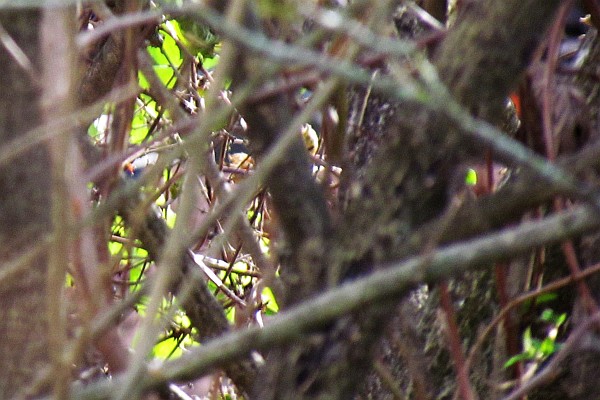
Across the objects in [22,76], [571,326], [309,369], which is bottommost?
[571,326]

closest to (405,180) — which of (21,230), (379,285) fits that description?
(379,285)

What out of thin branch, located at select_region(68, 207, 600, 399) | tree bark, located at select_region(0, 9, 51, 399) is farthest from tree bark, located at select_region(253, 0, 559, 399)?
tree bark, located at select_region(0, 9, 51, 399)

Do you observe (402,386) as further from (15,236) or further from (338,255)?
(15,236)

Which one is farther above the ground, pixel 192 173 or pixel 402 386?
pixel 192 173

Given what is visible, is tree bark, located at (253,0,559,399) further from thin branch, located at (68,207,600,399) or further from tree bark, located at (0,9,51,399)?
tree bark, located at (0,9,51,399)

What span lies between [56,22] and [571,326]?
43.6 inches

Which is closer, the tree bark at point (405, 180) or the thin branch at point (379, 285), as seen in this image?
the thin branch at point (379, 285)

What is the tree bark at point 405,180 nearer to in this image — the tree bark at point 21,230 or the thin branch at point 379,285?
the thin branch at point 379,285

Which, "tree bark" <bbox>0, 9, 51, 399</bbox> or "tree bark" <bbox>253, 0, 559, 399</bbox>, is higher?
"tree bark" <bbox>0, 9, 51, 399</bbox>

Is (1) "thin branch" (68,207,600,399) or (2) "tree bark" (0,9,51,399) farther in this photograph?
(2) "tree bark" (0,9,51,399)

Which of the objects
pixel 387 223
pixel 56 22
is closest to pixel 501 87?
pixel 387 223

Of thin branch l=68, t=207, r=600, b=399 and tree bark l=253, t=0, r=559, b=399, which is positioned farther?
tree bark l=253, t=0, r=559, b=399

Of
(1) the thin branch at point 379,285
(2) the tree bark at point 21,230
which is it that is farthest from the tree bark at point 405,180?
(2) the tree bark at point 21,230

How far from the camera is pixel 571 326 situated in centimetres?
158
